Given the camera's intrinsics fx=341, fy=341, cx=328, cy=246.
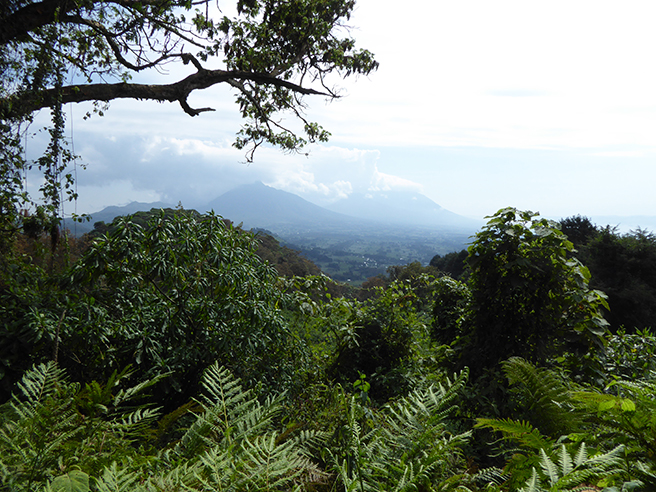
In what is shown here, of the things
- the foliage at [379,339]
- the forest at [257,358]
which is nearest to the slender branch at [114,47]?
the forest at [257,358]

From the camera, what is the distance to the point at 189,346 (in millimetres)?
2994

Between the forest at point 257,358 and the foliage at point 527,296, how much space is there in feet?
0.05

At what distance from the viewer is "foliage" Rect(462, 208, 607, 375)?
2.65m

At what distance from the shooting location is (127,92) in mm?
5859

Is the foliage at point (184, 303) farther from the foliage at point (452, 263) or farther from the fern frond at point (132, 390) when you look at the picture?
the foliage at point (452, 263)

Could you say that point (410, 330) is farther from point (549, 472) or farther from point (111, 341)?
point (549, 472)

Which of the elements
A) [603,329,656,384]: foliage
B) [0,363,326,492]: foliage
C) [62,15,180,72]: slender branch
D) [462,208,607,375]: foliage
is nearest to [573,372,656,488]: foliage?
[0,363,326,492]: foliage

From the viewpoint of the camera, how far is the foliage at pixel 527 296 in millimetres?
2646

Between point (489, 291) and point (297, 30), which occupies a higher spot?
point (297, 30)

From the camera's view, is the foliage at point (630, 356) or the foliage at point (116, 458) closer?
the foliage at point (116, 458)

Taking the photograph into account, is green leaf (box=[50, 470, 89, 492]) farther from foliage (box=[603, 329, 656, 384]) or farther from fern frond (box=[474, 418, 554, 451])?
foliage (box=[603, 329, 656, 384])

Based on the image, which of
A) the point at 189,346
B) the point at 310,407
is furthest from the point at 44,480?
the point at 310,407

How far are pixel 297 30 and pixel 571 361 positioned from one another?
7.26 metres

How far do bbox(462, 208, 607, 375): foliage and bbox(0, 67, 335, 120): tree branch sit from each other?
5697mm
